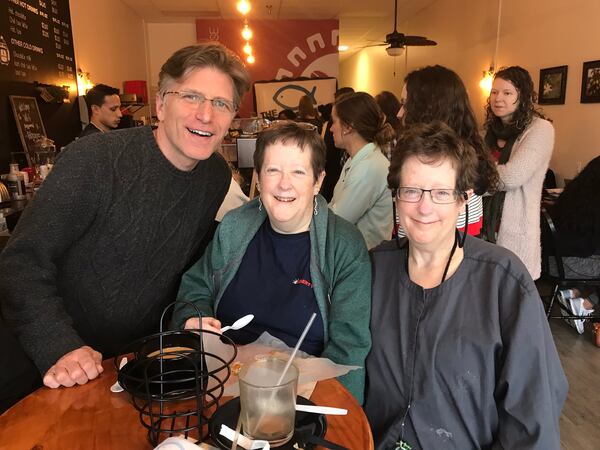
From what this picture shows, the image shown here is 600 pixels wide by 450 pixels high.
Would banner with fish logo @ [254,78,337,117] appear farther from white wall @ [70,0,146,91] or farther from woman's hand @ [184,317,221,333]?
woman's hand @ [184,317,221,333]

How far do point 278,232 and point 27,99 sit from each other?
397 centimetres

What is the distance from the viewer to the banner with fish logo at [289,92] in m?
9.41

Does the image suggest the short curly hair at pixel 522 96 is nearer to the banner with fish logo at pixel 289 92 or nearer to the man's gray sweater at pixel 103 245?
the man's gray sweater at pixel 103 245

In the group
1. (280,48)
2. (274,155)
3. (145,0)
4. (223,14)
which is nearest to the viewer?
(274,155)

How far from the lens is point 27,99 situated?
4422mm

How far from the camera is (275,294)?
1.44m

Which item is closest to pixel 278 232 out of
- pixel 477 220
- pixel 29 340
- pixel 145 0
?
pixel 29 340

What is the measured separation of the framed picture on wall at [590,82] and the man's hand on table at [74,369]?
4.71 m

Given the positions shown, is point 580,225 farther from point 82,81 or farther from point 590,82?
point 82,81

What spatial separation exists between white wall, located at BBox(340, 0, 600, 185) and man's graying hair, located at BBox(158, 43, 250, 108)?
13.2 feet

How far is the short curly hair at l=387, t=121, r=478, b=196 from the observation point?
1.28 meters

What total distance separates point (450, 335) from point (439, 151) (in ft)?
1.58

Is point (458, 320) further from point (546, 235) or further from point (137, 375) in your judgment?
point (546, 235)

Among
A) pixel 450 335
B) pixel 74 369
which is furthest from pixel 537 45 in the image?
pixel 74 369
